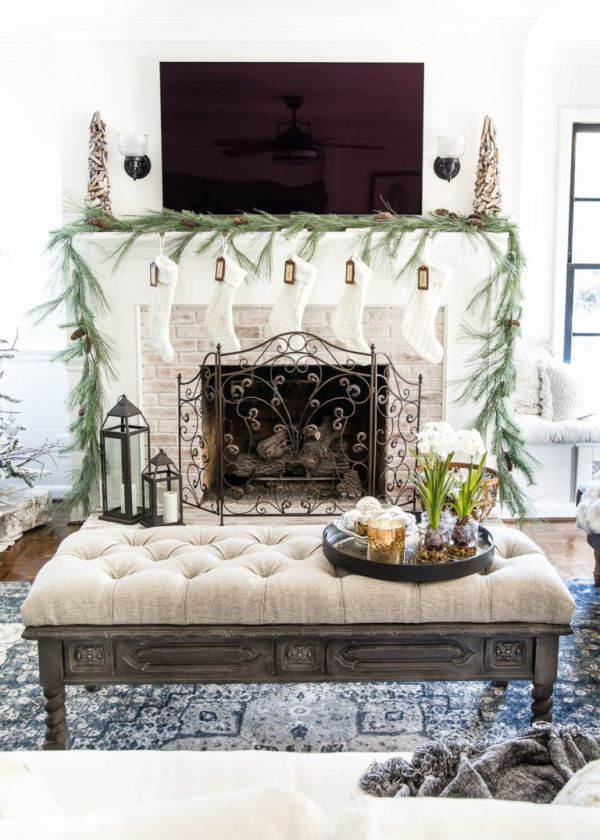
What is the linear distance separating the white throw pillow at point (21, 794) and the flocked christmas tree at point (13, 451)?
320 centimetres

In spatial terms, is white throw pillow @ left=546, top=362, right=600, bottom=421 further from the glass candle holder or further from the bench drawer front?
the bench drawer front

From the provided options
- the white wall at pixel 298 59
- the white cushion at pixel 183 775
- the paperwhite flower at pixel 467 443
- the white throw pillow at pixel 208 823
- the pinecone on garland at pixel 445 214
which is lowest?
the white cushion at pixel 183 775

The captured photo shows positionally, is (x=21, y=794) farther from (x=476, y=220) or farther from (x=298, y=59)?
(x=298, y=59)

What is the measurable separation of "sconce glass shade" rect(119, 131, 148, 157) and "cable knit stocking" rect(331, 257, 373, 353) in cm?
114

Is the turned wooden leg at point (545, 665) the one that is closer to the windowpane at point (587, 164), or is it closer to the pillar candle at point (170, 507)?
the pillar candle at point (170, 507)

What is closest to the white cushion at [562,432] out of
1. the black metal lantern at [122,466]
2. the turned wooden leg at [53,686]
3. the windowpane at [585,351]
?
the windowpane at [585,351]

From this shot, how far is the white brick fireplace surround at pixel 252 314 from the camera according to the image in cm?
420

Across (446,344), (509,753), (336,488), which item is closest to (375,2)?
(446,344)

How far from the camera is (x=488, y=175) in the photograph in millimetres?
4090

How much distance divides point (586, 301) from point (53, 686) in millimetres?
3829

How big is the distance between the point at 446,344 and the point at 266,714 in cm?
229

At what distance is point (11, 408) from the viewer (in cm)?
486

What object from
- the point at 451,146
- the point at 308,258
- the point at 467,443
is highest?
the point at 451,146

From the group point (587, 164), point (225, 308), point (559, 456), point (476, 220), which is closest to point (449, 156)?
point (476, 220)
